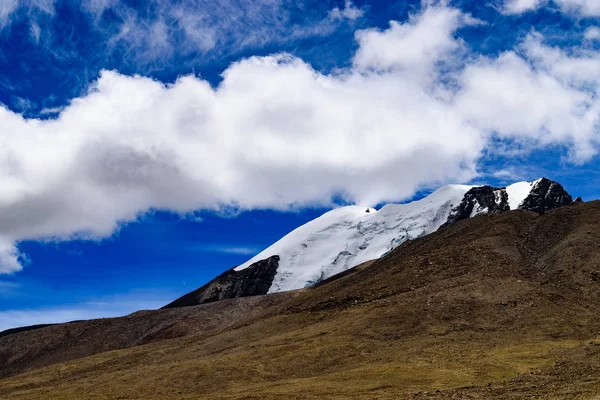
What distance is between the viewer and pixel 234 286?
555 feet

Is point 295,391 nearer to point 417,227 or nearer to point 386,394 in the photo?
point 386,394

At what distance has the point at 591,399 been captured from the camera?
97.4ft

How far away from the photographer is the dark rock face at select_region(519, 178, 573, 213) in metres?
180

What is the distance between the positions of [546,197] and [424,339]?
135m

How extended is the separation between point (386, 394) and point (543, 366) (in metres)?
14.2

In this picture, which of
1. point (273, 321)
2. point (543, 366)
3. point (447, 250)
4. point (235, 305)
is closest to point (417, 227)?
point (235, 305)

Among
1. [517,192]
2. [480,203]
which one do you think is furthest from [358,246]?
[517,192]

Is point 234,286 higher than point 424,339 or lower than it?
higher

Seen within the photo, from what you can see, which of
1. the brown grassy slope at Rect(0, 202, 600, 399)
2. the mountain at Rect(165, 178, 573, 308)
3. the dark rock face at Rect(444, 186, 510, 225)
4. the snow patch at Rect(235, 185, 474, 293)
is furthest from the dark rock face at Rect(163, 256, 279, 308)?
the brown grassy slope at Rect(0, 202, 600, 399)

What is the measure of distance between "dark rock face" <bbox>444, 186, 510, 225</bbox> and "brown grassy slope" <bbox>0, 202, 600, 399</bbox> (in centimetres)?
8499

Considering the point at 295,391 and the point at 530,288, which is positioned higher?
the point at 530,288

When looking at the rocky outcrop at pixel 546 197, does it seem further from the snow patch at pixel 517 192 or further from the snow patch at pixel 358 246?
the snow patch at pixel 358 246

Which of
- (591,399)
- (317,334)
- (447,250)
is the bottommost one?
(591,399)

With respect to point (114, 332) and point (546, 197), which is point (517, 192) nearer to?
point (546, 197)
